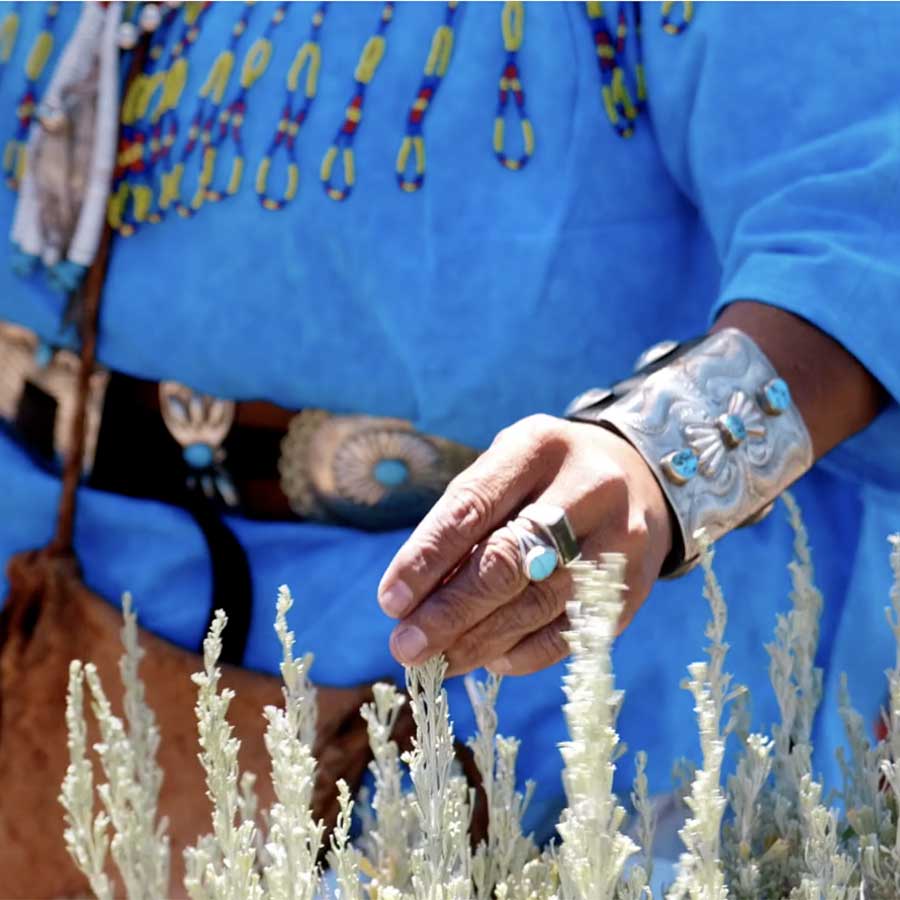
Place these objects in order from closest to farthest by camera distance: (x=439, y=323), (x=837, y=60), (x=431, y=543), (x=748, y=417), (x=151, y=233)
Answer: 1. (x=431, y=543)
2. (x=748, y=417)
3. (x=837, y=60)
4. (x=439, y=323)
5. (x=151, y=233)

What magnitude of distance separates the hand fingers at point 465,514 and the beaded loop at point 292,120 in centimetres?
53

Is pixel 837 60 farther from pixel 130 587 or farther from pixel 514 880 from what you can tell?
pixel 130 587

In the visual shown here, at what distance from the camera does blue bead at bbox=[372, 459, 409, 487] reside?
4.65 ft

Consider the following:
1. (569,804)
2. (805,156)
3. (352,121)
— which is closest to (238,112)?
(352,121)

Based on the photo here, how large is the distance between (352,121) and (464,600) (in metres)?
0.65

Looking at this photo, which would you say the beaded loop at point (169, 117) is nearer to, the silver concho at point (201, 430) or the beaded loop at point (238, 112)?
the beaded loop at point (238, 112)

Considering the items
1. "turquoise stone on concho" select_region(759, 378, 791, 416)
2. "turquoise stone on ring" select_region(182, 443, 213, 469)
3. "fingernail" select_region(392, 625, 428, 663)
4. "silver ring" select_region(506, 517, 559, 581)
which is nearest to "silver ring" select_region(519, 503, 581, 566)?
"silver ring" select_region(506, 517, 559, 581)

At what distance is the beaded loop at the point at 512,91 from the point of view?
1.34 m

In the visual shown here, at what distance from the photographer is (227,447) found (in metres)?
1.48

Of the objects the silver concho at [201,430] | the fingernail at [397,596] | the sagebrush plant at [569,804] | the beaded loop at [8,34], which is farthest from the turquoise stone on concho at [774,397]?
the beaded loop at [8,34]

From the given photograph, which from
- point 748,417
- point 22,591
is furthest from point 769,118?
point 22,591

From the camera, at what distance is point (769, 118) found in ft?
4.02

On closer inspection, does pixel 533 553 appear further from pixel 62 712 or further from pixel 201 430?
pixel 62 712

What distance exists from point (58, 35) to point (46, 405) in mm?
395
